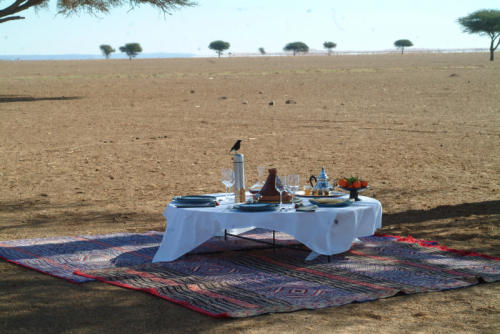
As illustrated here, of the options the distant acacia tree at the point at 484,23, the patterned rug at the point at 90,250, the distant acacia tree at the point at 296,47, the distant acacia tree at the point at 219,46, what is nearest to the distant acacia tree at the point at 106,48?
the distant acacia tree at the point at 219,46

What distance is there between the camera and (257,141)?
14555mm

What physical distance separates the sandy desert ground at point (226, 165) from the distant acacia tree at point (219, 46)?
330ft

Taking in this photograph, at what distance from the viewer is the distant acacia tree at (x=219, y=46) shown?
412 feet

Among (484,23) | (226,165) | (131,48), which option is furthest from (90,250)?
(131,48)

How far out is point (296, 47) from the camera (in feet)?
429

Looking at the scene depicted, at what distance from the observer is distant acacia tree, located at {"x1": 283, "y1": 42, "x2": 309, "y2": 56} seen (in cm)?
13088

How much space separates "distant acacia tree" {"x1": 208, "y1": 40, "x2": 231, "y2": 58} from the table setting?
397 ft

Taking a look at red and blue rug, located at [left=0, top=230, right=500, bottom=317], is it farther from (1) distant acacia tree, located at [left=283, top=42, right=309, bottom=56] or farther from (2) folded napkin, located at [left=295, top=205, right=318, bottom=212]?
(1) distant acacia tree, located at [left=283, top=42, right=309, bottom=56]

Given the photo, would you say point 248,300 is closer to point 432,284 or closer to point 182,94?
point 432,284

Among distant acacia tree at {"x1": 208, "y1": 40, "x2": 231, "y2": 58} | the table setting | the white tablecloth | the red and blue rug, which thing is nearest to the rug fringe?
the red and blue rug

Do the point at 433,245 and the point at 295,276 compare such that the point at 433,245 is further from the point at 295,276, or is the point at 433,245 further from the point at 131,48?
the point at 131,48

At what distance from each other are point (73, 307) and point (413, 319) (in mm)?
2259

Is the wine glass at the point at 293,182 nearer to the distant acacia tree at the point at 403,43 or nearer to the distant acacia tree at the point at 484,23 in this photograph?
the distant acacia tree at the point at 484,23

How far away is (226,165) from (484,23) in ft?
195
